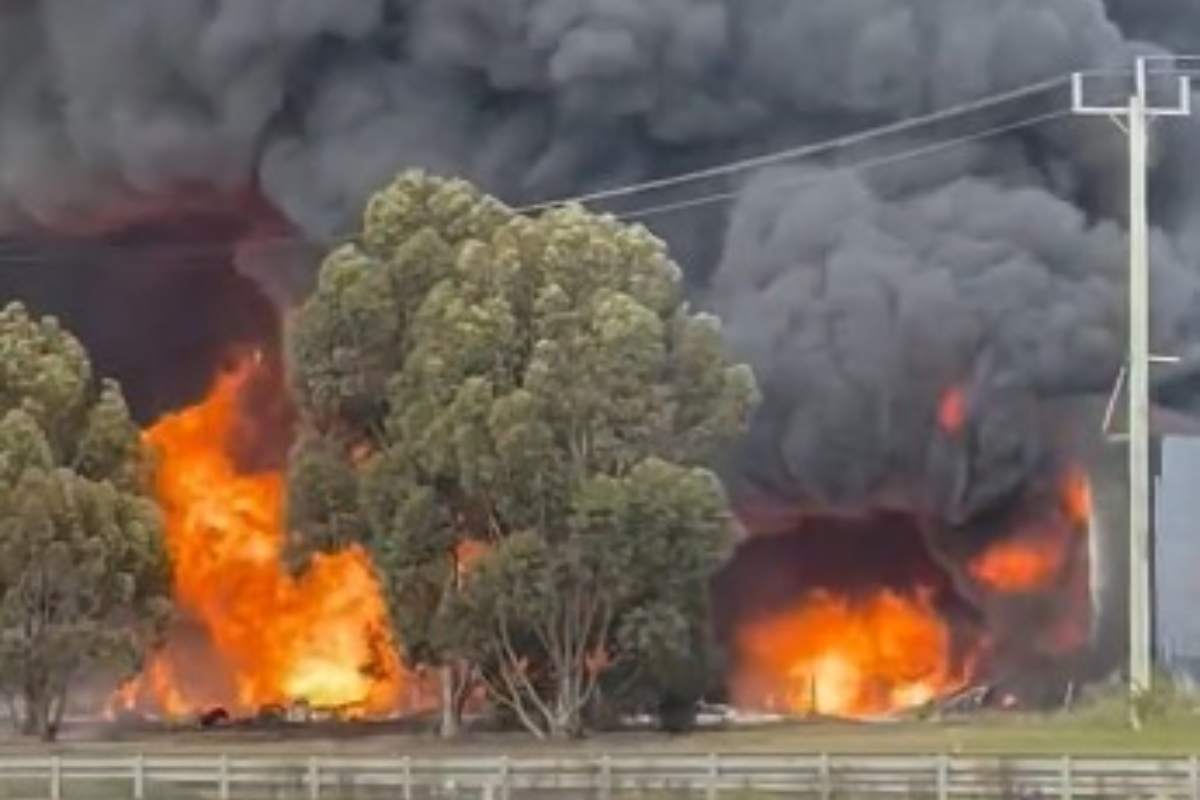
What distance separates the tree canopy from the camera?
5591 cm

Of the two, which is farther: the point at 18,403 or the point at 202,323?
the point at 202,323

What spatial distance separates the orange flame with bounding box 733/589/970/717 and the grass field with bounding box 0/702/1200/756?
833 cm

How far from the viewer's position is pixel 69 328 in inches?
3423

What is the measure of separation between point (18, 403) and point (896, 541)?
78.8ft

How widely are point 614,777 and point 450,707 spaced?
2045 centimetres

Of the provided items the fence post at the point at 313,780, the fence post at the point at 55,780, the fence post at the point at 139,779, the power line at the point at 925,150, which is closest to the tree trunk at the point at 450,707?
the fence post at the point at 55,780

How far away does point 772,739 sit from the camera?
180ft

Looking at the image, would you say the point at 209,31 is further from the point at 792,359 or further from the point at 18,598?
the point at 18,598

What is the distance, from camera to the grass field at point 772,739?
155ft

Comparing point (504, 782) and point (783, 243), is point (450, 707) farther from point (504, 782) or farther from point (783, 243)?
point (504, 782)

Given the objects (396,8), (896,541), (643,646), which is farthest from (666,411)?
(396,8)

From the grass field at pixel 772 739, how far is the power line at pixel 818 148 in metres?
16.1

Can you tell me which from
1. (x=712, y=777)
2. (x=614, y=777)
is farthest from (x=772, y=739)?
(x=712, y=777)

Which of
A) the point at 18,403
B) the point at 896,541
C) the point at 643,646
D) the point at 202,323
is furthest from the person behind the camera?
the point at 202,323
